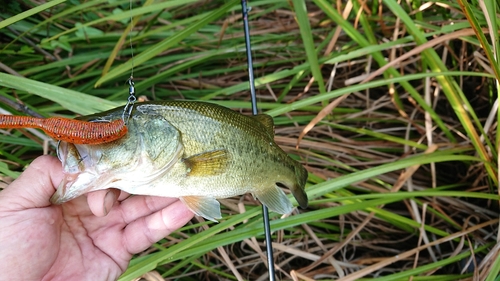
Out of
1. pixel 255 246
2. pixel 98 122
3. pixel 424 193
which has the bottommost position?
pixel 255 246

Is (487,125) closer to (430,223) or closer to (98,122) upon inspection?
(430,223)

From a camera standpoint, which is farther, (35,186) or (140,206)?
(140,206)

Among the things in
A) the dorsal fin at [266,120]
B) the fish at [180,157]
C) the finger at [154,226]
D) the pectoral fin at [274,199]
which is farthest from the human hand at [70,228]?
the dorsal fin at [266,120]

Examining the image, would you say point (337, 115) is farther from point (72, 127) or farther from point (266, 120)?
point (72, 127)

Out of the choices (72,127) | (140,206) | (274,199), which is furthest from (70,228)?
(274,199)

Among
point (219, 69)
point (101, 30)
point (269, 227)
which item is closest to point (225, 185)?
point (269, 227)

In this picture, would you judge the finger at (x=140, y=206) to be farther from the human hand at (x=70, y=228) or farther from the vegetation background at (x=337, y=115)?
the vegetation background at (x=337, y=115)
